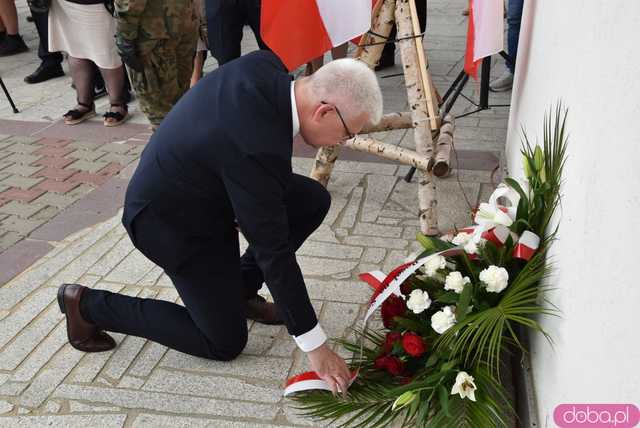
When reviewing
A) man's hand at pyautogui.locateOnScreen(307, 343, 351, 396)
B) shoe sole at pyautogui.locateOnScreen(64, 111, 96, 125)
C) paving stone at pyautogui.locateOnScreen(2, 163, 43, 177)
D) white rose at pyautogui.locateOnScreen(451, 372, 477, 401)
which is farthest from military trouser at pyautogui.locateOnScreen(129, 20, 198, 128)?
white rose at pyautogui.locateOnScreen(451, 372, 477, 401)

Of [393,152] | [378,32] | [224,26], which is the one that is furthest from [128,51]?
[393,152]

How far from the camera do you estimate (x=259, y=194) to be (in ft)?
6.23

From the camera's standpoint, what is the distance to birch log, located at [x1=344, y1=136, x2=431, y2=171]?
321cm

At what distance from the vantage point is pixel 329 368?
2109 mm

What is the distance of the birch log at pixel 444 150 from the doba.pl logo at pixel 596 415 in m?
1.59

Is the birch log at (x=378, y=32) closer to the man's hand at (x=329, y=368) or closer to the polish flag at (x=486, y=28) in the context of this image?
the polish flag at (x=486, y=28)

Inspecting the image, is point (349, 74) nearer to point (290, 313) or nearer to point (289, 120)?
point (289, 120)

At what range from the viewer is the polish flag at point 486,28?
326 centimetres

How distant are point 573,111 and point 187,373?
5.41 ft

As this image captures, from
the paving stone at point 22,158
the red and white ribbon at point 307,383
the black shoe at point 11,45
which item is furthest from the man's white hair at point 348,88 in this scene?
the black shoe at point 11,45

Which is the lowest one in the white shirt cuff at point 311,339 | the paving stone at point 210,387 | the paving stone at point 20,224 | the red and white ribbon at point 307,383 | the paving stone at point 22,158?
the paving stone at point 22,158

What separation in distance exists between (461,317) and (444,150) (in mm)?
1294

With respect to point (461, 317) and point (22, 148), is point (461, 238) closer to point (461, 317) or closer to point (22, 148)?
point (461, 317)

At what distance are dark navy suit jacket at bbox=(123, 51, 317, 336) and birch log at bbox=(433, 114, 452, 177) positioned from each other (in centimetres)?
121
